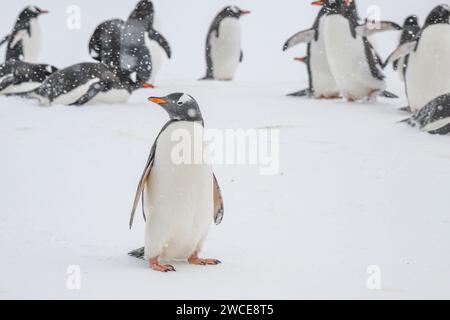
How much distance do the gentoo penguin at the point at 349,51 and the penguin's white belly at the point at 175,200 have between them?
479 centimetres

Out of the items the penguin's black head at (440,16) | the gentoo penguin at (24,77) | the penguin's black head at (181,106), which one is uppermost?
the penguin's black head at (440,16)

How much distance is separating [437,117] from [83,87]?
313 cm

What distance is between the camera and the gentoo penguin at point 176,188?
12.0 ft

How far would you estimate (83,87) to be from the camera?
7.82 metres

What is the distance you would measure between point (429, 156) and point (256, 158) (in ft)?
3.68

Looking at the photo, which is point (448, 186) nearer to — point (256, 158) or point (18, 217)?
point (256, 158)

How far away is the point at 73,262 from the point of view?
374 cm

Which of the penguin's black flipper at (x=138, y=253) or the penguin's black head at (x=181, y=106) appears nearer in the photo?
the penguin's black head at (x=181, y=106)

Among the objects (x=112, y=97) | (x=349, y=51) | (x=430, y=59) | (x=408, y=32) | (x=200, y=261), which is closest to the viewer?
(x=200, y=261)

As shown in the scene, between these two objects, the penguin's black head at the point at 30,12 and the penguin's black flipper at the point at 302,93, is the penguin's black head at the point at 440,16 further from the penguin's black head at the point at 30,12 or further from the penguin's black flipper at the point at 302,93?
the penguin's black head at the point at 30,12

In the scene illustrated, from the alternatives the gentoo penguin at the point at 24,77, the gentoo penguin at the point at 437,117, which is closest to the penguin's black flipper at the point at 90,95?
the gentoo penguin at the point at 24,77

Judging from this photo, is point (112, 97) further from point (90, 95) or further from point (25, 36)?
point (25, 36)

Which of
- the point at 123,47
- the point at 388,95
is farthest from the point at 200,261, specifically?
the point at 123,47

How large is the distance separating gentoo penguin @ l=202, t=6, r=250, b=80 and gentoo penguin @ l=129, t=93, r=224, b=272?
7.68 m
